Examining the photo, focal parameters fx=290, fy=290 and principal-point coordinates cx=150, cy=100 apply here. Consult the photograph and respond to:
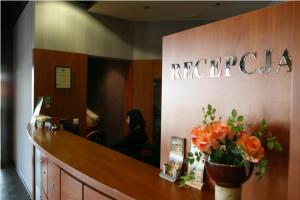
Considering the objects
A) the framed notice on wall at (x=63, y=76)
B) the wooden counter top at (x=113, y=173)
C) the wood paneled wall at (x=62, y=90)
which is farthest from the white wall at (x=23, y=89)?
the wooden counter top at (x=113, y=173)

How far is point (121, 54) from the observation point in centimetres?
537

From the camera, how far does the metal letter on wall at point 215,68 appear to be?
1.38 m

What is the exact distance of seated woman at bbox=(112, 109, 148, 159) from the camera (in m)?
4.44

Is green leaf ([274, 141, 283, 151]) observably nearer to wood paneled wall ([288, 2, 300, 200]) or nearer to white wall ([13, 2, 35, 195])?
wood paneled wall ([288, 2, 300, 200])

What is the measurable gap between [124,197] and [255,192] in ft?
1.82

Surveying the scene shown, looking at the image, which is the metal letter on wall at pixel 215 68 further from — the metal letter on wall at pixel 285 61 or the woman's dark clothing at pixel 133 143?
the woman's dark clothing at pixel 133 143

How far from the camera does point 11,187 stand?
490 cm

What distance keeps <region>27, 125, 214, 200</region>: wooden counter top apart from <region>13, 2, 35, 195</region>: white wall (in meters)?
2.34

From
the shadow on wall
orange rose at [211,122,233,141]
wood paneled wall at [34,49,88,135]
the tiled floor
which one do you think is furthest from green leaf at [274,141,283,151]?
the shadow on wall

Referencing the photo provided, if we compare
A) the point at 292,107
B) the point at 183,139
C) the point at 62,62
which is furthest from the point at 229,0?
the point at 292,107

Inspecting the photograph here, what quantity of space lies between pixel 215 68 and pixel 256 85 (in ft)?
0.83

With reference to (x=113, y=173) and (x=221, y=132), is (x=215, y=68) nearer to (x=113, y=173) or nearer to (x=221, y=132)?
(x=221, y=132)

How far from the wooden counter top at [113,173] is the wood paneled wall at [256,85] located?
29 centimetres

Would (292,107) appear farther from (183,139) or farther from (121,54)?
(121,54)
